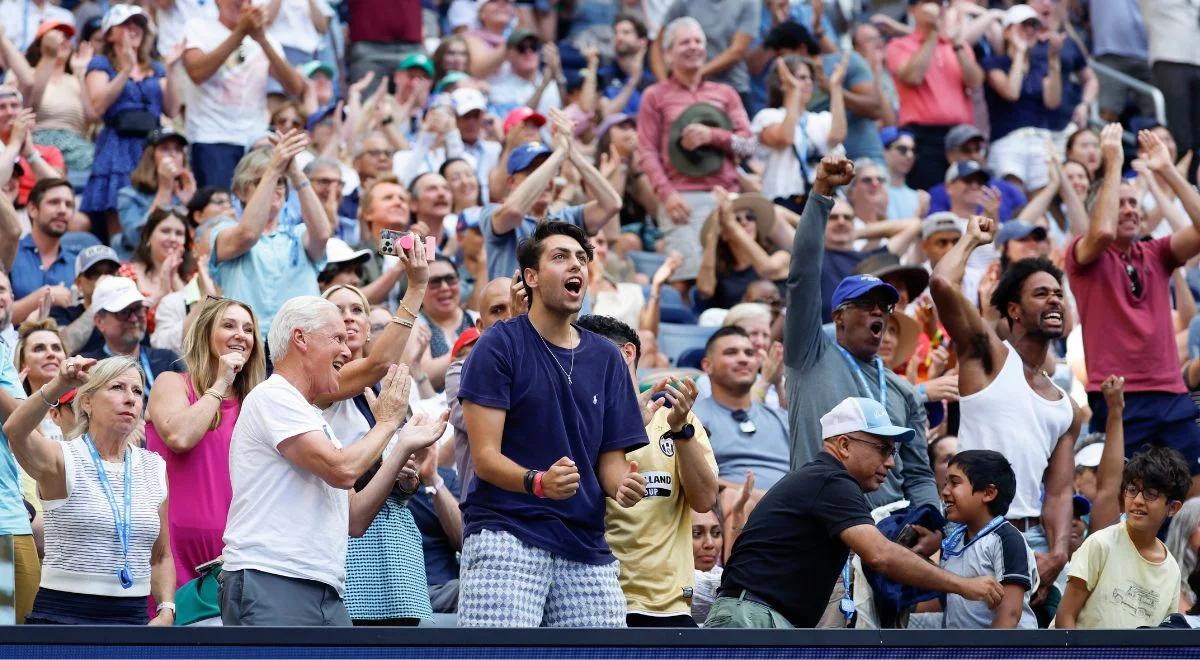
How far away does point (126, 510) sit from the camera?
6.08 metres

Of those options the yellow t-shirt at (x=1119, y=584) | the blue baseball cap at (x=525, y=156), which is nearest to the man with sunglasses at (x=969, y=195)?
the blue baseball cap at (x=525, y=156)

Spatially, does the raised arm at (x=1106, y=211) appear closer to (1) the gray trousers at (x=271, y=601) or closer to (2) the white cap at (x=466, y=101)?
(1) the gray trousers at (x=271, y=601)

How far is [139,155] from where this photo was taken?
1121 cm

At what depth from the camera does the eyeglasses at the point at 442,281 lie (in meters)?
8.91

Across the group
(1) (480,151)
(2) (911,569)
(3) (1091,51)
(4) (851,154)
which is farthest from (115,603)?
(3) (1091,51)

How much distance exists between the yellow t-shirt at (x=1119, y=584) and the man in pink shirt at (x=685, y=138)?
17.6ft

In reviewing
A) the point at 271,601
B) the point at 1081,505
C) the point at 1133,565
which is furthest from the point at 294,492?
the point at 1081,505

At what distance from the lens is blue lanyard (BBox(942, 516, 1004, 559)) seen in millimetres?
6238

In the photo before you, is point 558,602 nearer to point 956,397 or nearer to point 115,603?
point 115,603

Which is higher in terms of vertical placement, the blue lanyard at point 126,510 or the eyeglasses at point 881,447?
the blue lanyard at point 126,510

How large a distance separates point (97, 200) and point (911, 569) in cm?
694

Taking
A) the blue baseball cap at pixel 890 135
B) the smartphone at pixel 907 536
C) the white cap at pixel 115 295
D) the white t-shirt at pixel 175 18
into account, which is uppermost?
the white t-shirt at pixel 175 18

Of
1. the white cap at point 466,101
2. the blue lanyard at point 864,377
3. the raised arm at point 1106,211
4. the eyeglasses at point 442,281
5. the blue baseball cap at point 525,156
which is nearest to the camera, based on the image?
the blue lanyard at point 864,377

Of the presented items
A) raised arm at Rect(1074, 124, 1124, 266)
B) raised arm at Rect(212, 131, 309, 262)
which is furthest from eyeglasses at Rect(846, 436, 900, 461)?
raised arm at Rect(212, 131, 309, 262)
